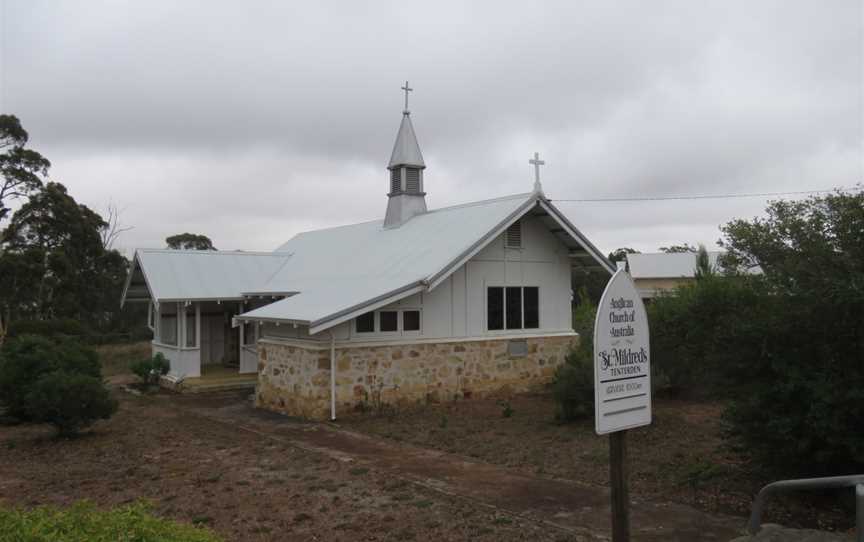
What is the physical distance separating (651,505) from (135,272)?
64.1 feet

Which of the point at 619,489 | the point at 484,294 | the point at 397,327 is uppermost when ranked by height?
the point at 484,294

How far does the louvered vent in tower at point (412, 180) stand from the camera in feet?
70.4

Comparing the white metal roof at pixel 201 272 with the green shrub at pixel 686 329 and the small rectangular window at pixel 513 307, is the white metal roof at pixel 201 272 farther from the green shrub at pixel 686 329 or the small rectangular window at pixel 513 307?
the green shrub at pixel 686 329

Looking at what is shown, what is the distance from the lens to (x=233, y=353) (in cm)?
2438

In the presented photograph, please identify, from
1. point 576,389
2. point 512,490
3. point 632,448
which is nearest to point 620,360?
point 512,490

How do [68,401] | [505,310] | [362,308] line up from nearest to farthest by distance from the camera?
1. [68,401]
2. [362,308]
3. [505,310]

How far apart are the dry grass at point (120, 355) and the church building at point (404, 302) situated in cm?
691

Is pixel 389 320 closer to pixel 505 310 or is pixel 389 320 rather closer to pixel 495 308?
pixel 495 308

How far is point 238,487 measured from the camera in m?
9.21

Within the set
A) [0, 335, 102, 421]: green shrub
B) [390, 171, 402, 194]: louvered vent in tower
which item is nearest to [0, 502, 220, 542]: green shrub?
[0, 335, 102, 421]: green shrub

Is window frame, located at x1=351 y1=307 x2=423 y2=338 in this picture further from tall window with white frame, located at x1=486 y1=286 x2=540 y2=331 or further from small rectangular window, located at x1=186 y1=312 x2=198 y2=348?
small rectangular window, located at x1=186 y1=312 x2=198 y2=348

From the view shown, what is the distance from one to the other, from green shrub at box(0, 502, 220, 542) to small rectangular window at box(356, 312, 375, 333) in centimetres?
1042

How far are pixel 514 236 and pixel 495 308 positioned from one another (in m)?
1.81

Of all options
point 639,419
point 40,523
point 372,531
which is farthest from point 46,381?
point 639,419
